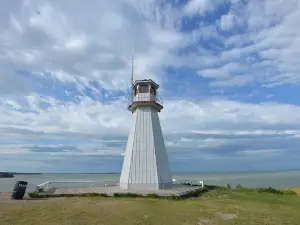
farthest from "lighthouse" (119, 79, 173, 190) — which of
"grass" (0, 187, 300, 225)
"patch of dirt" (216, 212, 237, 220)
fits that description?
"patch of dirt" (216, 212, 237, 220)

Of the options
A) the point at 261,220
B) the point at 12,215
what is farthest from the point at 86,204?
the point at 261,220

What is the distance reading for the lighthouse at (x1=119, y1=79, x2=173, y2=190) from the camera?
20.6 m

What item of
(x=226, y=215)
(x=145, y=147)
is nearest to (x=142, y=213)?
(x=226, y=215)

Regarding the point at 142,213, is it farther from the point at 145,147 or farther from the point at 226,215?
the point at 145,147

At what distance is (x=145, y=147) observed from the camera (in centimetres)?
2116

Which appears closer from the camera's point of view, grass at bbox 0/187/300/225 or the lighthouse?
grass at bbox 0/187/300/225

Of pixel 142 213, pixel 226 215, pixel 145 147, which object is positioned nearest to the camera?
pixel 142 213

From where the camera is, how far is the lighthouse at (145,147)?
20.6m

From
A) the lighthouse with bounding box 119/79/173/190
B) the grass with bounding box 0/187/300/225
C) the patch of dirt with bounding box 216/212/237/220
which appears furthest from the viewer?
the lighthouse with bounding box 119/79/173/190

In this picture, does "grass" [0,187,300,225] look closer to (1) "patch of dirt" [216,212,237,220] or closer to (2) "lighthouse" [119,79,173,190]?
(1) "patch of dirt" [216,212,237,220]

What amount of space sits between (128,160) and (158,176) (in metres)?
2.58

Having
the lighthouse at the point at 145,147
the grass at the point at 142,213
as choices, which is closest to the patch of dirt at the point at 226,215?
the grass at the point at 142,213

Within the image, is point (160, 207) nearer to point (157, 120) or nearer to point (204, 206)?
point (204, 206)

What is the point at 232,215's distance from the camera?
12.8 metres
